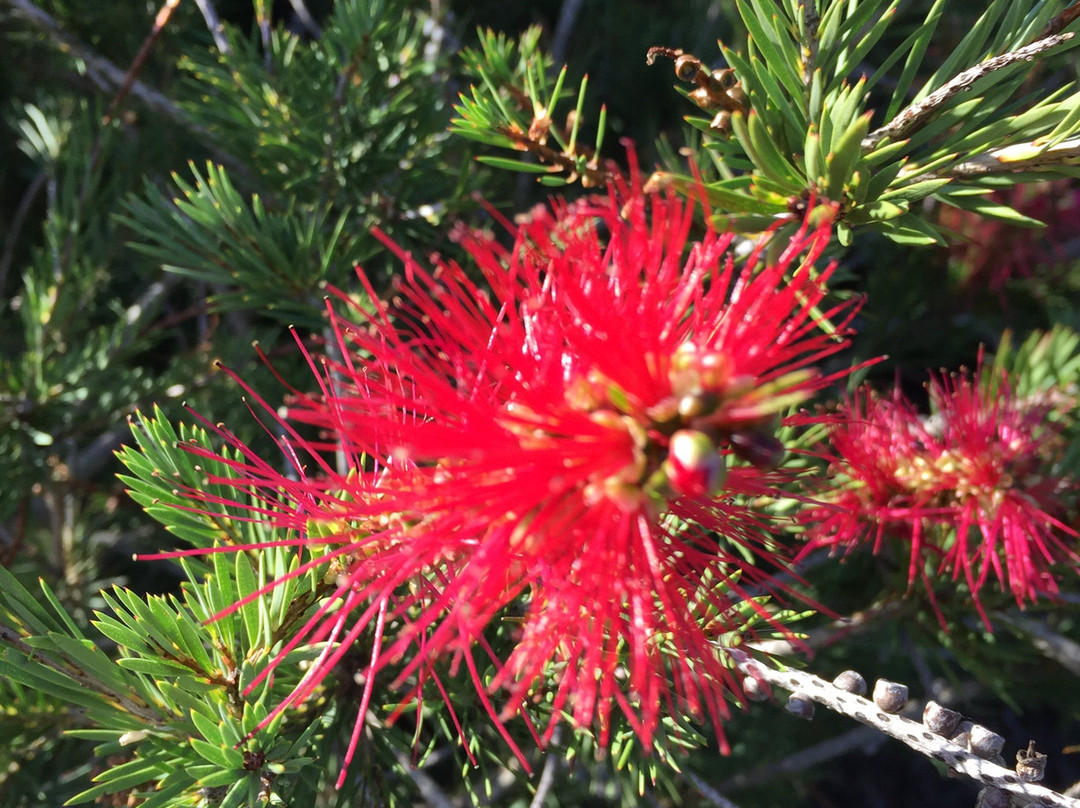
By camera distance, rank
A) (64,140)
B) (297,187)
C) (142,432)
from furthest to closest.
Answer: (64,140), (297,187), (142,432)

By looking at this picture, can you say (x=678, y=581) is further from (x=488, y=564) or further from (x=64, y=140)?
(x=64, y=140)

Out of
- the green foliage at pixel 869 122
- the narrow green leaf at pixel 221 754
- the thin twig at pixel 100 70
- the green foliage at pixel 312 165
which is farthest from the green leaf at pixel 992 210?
the thin twig at pixel 100 70

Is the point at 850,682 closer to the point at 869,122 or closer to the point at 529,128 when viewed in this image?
the point at 869,122

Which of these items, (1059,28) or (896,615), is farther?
(896,615)

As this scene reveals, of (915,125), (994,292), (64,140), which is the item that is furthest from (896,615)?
(64,140)

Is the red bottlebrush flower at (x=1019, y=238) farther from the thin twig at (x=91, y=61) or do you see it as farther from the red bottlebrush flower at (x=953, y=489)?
the thin twig at (x=91, y=61)

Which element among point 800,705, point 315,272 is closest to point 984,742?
point 800,705

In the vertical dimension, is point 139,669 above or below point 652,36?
below

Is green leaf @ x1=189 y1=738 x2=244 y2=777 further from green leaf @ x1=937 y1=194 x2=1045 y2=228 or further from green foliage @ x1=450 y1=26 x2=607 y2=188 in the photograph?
green leaf @ x1=937 y1=194 x2=1045 y2=228
